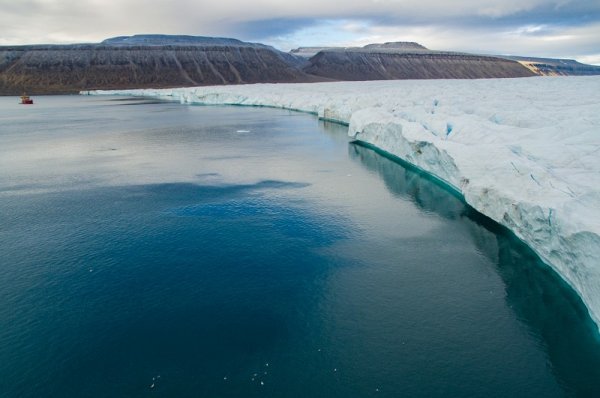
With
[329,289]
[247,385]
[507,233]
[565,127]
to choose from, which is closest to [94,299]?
[247,385]

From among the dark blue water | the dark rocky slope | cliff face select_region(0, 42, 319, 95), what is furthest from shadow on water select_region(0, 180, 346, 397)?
cliff face select_region(0, 42, 319, 95)

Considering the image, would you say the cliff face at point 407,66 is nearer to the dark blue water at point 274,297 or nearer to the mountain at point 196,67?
the mountain at point 196,67

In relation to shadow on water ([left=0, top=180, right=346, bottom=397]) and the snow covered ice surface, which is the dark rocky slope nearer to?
the snow covered ice surface

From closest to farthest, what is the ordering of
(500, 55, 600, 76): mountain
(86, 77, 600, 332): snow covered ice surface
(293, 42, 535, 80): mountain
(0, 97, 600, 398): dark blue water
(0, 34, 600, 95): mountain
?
(0, 97, 600, 398): dark blue water
(86, 77, 600, 332): snow covered ice surface
(0, 34, 600, 95): mountain
(293, 42, 535, 80): mountain
(500, 55, 600, 76): mountain

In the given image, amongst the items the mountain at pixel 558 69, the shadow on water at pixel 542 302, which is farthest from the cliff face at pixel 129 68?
the shadow on water at pixel 542 302

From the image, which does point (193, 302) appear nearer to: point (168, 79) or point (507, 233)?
point (507, 233)

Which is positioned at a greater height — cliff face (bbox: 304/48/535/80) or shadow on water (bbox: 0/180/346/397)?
cliff face (bbox: 304/48/535/80)

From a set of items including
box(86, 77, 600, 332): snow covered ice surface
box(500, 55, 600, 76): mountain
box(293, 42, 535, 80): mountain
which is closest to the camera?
box(86, 77, 600, 332): snow covered ice surface

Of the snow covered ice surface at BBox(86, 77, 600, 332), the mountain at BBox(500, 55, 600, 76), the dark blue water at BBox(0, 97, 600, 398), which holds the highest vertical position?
the mountain at BBox(500, 55, 600, 76)
